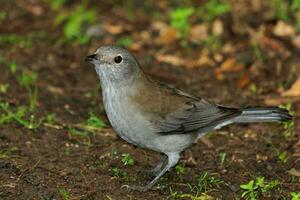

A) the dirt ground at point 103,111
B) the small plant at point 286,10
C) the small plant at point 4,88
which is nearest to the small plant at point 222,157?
the dirt ground at point 103,111

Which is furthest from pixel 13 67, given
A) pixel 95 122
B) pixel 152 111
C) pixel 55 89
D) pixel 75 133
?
pixel 152 111

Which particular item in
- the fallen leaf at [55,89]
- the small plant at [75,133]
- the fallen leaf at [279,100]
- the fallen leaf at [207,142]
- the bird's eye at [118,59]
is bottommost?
the fallen leaf at [207,142]

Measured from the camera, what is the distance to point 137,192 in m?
6.25

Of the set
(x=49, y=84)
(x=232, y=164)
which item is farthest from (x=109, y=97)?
(x=49, y=84)

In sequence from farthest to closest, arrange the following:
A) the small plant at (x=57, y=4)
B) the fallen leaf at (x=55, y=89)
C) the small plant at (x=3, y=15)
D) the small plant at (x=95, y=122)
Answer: the small plant at (x=57, y=4) < the small plant at (x=3, y=15) < the fallen leaf at (x=55, y=89) < the small plant at (x=95, y=122)

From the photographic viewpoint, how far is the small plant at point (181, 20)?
35.2ft

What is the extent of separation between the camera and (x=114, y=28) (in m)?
11.3

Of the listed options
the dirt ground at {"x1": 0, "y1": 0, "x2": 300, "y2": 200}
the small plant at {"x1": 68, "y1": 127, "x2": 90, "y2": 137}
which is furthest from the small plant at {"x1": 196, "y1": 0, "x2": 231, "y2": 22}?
the small plant at {"x1": 68, "y1": 127, "x2": 90, "y2": 137}

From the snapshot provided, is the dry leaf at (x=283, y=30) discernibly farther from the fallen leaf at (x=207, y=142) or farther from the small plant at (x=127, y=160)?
the small plant at (x=127, y=160)

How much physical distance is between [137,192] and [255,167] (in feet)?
5.11

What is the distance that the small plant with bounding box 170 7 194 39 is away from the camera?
35.2 feet

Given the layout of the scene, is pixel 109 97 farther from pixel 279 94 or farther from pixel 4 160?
pixel 279 94

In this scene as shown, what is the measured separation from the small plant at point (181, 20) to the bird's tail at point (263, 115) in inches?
157

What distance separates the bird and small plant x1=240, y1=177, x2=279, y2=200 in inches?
32.8
